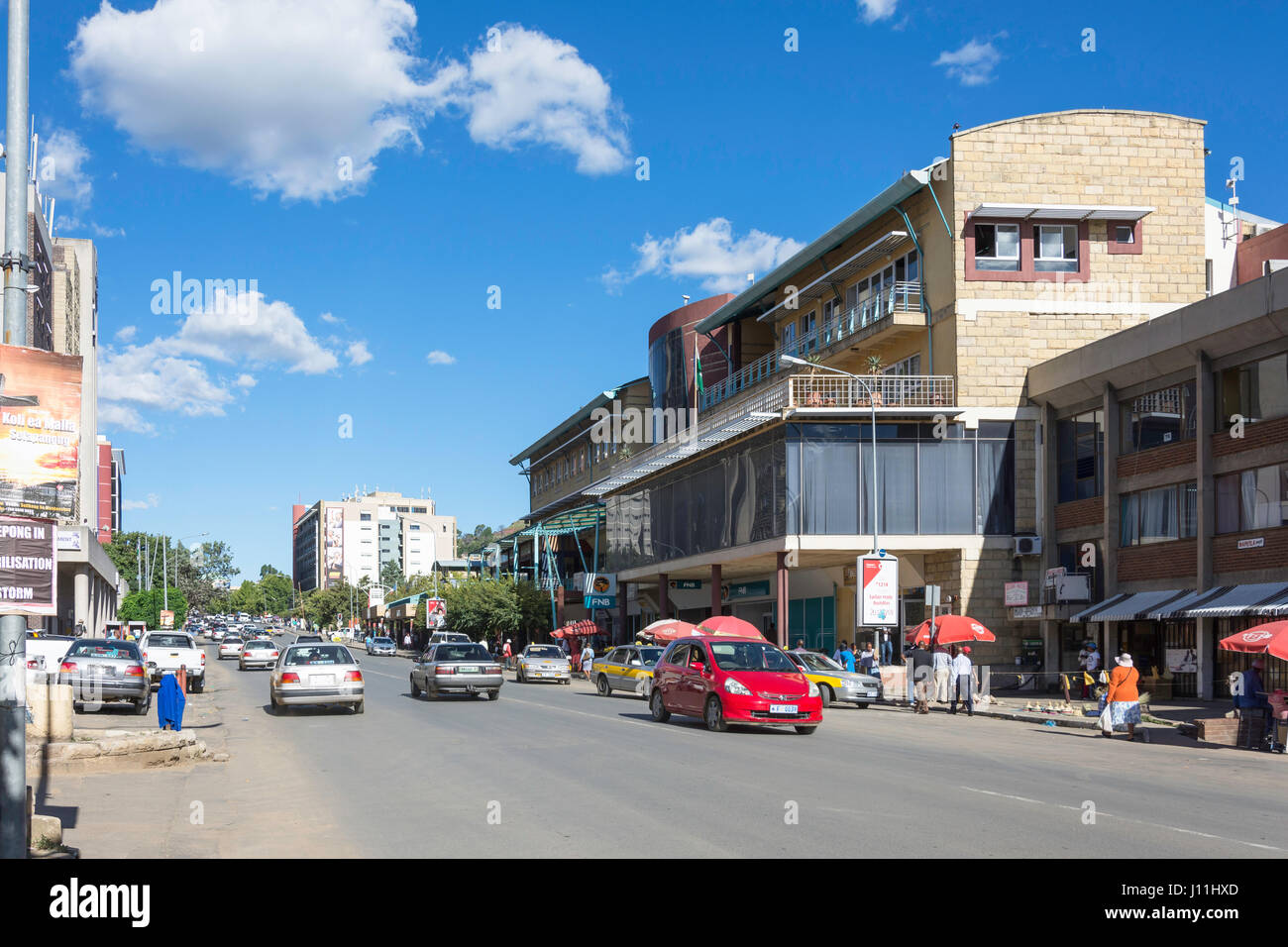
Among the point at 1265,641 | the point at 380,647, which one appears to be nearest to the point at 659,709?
the point at 1265,641

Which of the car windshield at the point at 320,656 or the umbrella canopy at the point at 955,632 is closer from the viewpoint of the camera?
the car windshield at the point at 320,656

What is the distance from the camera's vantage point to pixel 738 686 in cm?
2058

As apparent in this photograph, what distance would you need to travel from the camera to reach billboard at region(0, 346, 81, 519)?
706 centimetres

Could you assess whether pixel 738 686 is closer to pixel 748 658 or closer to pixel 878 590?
pixel 748 658

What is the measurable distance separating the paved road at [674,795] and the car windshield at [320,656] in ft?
7.80

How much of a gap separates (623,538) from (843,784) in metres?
49.0

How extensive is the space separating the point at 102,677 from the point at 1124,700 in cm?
2100

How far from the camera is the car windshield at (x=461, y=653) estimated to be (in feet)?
95.4

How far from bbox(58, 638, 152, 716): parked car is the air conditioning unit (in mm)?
26945

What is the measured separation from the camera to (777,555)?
42156 mm

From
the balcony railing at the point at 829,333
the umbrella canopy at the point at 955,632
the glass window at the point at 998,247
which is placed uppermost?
the glass window at the point at 998,247

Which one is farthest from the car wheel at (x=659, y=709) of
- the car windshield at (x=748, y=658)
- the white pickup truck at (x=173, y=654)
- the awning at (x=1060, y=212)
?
the awning at (x=1060, y=212)

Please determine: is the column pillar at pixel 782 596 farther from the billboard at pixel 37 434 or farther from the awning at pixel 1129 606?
the billboard at pixel 37 434
